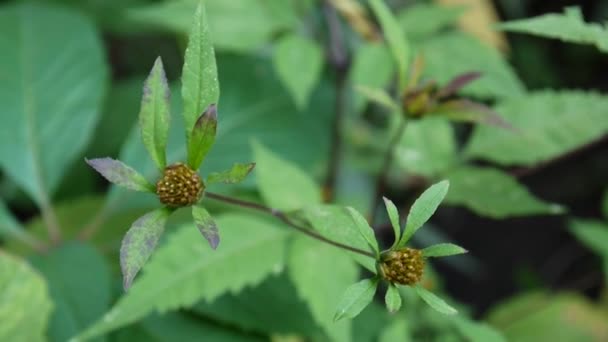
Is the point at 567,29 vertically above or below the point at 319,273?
above

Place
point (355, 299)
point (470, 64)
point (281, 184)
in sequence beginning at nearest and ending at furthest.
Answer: point (355, 299) → point (281, 184) → point (470, 64)

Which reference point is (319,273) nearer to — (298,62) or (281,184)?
(281,184)

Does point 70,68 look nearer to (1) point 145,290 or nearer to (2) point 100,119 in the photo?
(2) point 100,119

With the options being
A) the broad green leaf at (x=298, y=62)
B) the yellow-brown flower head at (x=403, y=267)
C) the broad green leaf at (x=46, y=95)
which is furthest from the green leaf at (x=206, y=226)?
the broad green leaf at (x=46, y=95)

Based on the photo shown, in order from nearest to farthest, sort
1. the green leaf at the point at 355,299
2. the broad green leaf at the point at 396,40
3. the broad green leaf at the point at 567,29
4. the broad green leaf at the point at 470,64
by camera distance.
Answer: the green leaf at the point at 355,299 < the broad green leaf at the point at 567,29 < the broad green leaf at the point at 396,40 < the broad green leaf at the point at 470,64

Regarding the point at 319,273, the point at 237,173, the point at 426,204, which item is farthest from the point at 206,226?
the point at 319,273

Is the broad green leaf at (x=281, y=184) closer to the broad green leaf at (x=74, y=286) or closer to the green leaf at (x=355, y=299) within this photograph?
the broad green leaf at (x=74, y=286)

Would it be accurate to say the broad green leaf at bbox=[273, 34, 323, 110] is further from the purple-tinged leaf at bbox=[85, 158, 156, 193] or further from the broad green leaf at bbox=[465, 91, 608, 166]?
the purple-tinged leaf at bbox=[85, 158, 156, 193]
